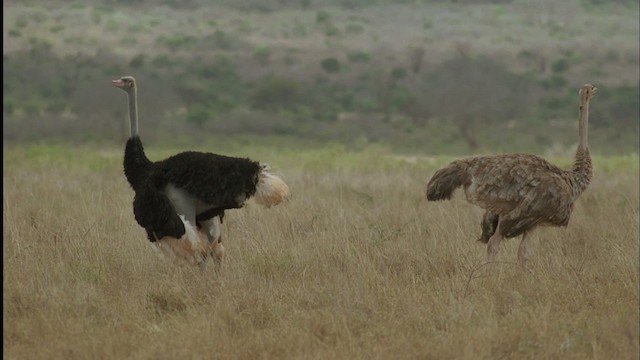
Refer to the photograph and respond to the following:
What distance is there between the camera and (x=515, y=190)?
7.38 metres

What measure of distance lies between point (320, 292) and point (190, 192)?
3.48 ft

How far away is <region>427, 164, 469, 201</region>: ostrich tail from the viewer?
24.6 feet

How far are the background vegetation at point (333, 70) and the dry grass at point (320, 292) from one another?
13.8m

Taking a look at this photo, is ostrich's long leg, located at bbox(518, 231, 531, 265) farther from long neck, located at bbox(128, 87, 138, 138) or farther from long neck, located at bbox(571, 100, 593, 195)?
long neck, located at bbox(128, 87, 138, 138)

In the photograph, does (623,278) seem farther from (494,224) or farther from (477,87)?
(477,87)

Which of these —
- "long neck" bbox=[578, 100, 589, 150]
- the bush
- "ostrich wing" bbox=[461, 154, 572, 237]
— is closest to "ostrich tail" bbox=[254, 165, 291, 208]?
"ostrich wing" bbox=[461, 154, 572, 237]

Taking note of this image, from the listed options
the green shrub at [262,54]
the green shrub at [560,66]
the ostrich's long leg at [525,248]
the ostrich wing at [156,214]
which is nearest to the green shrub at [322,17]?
the green shrub at [262,54]

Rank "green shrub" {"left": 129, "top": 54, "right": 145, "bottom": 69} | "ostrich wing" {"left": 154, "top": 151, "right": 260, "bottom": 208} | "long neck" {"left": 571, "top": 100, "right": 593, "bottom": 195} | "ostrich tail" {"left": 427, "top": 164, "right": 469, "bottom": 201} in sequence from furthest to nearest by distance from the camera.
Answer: "green shrub" {"left": 129, "top": 54, "right": 145, "bottom": 69} < "long neck" {"left": 571, "top": 100, "right": 593, "bottom": 195} < "ostrich tail" {"left": 427, "top": 164, "right": 469, "bottom": 201} < "ostrich wing" {"left": 154, "top": 151, "right": 260, "bottom": 208}

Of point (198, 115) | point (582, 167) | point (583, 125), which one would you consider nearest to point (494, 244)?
point (582, 167)

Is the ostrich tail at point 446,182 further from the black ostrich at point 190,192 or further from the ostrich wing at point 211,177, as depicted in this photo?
the ostrich wing at point 211,177

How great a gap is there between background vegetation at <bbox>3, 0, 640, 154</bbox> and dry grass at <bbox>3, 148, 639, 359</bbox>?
1384 centimetres

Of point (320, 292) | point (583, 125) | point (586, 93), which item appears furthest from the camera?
point (586, 93)

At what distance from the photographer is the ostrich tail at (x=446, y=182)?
7.51 m

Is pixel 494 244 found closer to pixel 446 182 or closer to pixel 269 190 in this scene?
pixel 446 182
